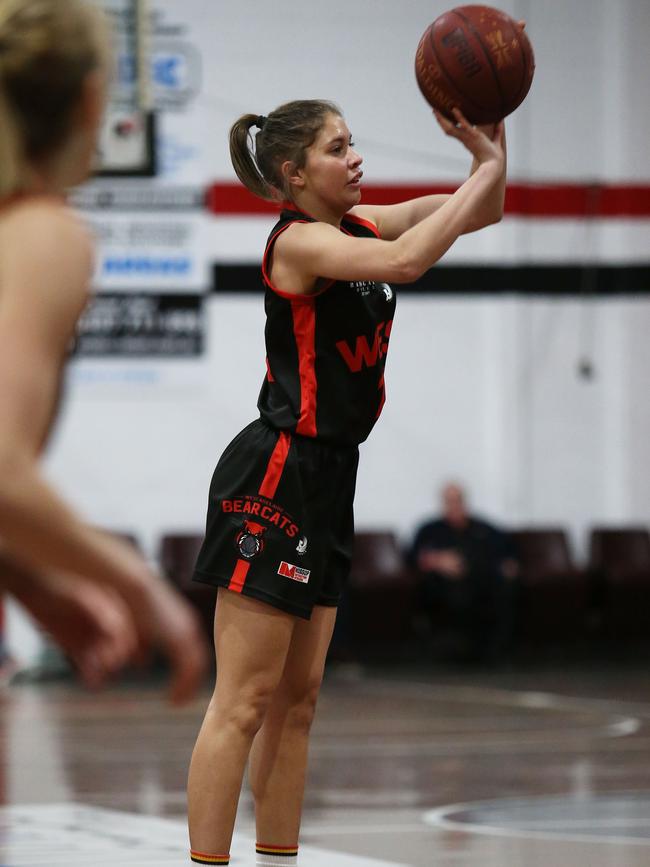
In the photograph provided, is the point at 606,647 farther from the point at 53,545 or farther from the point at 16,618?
the point at 53,545

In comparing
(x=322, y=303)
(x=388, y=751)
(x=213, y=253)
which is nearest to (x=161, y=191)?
(x=213, y=253)

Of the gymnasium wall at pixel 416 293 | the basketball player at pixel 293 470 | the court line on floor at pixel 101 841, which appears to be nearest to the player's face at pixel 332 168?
the basketball player at pixel 293 470

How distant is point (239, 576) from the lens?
3.38 meters

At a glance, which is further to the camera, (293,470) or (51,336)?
(293,470)

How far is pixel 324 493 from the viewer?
3455mm

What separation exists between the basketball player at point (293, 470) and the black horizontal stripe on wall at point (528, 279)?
8.40 m

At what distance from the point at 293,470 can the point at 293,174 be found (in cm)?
65

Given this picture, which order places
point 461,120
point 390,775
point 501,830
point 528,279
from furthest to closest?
1. point 528,279
2. point 390,775
3. point 501,830
4. point 461,120

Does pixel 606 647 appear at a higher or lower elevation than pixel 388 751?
higher

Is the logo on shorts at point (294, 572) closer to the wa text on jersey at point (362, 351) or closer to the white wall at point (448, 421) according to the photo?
the wa text on jersey at point (362, 351)

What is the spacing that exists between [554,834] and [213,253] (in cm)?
748

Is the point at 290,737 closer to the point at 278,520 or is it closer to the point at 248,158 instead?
the point at 278,520

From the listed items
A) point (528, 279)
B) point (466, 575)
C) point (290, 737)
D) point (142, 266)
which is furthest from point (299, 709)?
point (528, 279)

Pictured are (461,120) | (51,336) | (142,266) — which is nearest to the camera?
(51,336)
